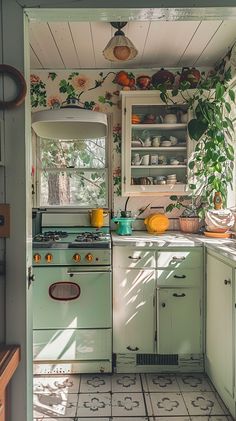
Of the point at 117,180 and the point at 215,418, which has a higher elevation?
the point at 117,180

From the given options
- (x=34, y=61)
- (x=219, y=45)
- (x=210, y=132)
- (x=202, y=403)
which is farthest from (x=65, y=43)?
(x=202, y=403)

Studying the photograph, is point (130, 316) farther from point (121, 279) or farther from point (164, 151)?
point (164, 151)

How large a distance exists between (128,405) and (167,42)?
2555mm

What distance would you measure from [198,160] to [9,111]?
204cm

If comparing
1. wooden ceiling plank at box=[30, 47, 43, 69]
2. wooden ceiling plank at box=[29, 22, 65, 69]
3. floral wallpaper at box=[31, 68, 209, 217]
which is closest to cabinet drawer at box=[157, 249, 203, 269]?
floral wallpaper at box=[31, 68, 209, 217]

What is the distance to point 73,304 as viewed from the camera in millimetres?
2588

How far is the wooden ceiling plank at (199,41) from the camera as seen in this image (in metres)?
2.43

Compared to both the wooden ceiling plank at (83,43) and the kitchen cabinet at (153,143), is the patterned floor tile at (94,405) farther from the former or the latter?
the wooden ceiling plank at (83,43)

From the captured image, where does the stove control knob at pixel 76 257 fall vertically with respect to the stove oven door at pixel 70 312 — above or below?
above

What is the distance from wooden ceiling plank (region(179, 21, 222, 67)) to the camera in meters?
2.43

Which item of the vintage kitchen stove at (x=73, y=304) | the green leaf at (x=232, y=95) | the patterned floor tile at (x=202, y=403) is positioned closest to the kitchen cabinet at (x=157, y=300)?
the vintage kitchen stove at (x=73, y=304)

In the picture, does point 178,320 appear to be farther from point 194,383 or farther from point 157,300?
point 194,383

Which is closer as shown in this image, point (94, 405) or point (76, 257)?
point (94, 405)

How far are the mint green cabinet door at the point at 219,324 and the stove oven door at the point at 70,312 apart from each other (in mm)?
720
